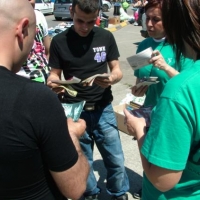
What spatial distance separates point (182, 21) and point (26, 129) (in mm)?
690

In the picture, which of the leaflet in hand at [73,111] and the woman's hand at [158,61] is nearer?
the leaflet in hand at [73,111]

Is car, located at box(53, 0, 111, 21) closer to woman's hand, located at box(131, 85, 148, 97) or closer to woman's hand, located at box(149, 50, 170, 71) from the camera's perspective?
woman's hand, located at box(131, 85, 148, 97)

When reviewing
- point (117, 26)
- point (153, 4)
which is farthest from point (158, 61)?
point (117, 26)

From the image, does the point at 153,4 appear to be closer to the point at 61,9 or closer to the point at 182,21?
the point at 182,21

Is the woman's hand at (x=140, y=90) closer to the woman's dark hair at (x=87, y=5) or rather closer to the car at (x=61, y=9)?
the woman's dark hair at (x=87, y=5)

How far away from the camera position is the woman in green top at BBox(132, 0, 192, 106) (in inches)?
85.6

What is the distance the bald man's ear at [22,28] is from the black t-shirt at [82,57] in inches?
54.5

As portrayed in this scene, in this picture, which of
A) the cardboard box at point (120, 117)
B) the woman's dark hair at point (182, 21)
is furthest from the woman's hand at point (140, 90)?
the cardboard box at point (120, 117)

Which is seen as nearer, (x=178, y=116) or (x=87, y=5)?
(x=178, y=116)

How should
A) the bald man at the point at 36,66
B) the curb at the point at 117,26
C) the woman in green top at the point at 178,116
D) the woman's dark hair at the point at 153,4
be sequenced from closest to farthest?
the woman in green top at the point at 178,116, the woman's dark hair at the point at 153,4, the bald man at the point at 36,66, the curb at the point at 117,26

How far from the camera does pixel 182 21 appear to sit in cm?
110

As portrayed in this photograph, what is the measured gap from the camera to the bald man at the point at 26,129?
108 cm

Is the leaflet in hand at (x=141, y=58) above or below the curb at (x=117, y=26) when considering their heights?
above

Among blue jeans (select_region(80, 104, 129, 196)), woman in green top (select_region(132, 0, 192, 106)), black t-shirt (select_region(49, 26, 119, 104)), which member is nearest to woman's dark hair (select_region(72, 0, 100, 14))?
black t-shirt (select_region(49, 26, 119, 104))
